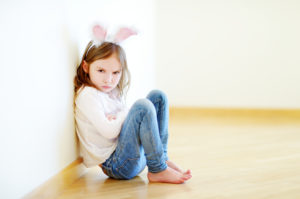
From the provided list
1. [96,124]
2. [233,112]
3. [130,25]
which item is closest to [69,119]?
[96,124]

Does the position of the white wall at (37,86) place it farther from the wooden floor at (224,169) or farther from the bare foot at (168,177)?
the bare foot at (168,177)

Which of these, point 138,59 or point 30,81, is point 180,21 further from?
point 30,81

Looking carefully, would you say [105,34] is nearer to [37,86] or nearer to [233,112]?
[37,86]

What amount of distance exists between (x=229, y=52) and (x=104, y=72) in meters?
2.28

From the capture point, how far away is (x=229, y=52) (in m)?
3.37

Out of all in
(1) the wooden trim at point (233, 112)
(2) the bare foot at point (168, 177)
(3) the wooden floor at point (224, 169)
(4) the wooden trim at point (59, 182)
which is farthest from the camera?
(1) the wooden trim at point (233, 112)

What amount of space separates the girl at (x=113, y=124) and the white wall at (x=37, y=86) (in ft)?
0.17

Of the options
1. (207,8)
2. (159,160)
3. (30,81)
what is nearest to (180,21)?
(207,8)

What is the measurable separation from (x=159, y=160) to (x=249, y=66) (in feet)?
7.65

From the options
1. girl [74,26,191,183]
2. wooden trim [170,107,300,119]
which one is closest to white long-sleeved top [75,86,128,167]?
girl [74,26,191,183]

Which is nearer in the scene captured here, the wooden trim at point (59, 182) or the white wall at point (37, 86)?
the white wall at point (37, 86)

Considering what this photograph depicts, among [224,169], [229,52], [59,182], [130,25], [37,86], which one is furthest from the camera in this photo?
[229,52]

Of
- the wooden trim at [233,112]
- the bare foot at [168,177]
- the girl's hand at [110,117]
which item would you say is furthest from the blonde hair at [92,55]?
the wooden trim at [233,112]

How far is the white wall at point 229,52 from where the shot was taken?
327cm
